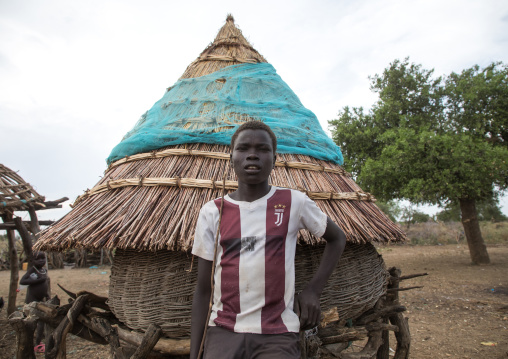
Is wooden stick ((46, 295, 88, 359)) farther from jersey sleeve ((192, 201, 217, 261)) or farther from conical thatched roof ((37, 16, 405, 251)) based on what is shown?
jersey sleeve ((192, 201, 217, 261))

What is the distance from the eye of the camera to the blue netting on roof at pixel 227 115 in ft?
8.20

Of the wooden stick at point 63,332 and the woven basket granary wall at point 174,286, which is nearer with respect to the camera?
the woven basket granary wall at point 174,286

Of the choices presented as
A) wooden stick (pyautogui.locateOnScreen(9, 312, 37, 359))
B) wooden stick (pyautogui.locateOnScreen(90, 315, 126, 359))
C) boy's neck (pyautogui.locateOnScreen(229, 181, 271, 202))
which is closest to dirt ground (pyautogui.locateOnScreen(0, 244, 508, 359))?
wooden stick (pyautogui.locateOnScreen(9, 312, 37, 359))

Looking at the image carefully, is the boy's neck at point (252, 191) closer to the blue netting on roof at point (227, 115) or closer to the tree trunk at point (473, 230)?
the blue netting on roof at point (227, 115)

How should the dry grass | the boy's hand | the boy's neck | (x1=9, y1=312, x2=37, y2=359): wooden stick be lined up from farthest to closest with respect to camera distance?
the dry grass → (x1=9, y1=312, x2=37, y2=359): wooden stick → the boy's neck → the boy's hand

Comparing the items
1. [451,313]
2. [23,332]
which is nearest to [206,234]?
[23,332]

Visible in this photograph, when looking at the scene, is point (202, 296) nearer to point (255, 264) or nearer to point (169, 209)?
point (255, 264)

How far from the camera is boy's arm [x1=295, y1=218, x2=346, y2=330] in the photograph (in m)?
1.50

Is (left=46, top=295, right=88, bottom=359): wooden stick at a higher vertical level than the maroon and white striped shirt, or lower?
lower

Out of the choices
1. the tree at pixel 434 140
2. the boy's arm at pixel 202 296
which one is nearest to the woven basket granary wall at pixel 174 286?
the boy's arm at pixel 202 296

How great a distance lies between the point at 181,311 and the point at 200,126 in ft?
4.47

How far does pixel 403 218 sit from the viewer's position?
95.8 feet

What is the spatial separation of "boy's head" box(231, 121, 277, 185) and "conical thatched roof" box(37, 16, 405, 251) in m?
0.56

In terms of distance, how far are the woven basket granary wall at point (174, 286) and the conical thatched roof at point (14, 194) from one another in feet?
12.9
